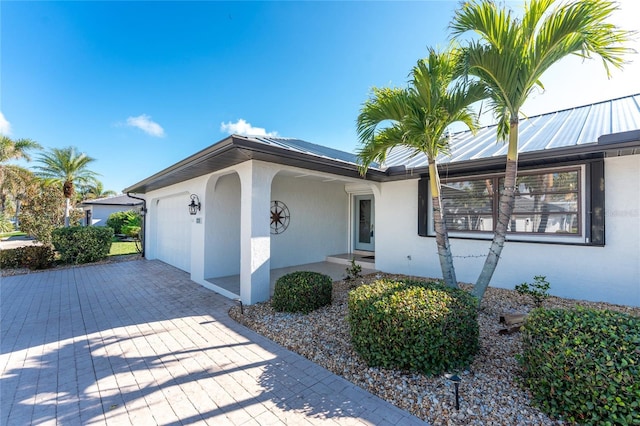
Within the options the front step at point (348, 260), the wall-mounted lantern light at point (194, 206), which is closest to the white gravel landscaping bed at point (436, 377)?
the wall-mounted lantern light at point (194, 206)

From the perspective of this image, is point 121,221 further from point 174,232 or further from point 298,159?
point 298,159

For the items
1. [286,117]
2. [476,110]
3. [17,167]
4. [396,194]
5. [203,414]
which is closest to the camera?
[203,414]

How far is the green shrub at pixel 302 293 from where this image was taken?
516 centimetres

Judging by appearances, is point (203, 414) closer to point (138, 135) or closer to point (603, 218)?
point (603, 218)

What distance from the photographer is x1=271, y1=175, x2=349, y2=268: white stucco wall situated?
9477 millimetres

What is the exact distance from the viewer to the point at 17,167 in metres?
18.1

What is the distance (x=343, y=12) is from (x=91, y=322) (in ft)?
32.1

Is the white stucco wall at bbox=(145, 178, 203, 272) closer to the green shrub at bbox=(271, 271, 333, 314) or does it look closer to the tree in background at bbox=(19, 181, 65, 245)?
the green shrub at bbox=(271, 271, 333, 314)

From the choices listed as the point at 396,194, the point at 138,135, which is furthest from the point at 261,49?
the point at 138,135

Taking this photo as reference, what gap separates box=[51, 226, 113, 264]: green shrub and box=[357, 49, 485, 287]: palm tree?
1248 centimetres

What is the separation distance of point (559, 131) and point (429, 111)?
438 cm

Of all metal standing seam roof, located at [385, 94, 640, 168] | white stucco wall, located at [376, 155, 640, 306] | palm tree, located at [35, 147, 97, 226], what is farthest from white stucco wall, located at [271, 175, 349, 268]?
palm tree, located at [35, 147, 97, 226]

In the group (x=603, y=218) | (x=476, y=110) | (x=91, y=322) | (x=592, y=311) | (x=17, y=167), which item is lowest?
(x=91, y=322)

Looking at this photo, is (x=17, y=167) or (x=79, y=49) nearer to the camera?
(x=79, y=49)
